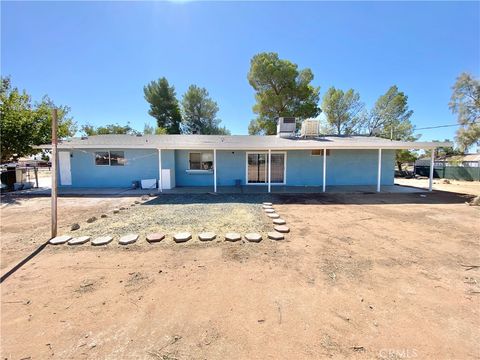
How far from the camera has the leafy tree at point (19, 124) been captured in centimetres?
1075

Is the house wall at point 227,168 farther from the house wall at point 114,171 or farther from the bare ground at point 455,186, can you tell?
the bare ground at point 455,186

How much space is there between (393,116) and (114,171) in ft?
80.1

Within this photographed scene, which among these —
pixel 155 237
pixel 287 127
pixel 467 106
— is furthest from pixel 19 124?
pixel 467 106

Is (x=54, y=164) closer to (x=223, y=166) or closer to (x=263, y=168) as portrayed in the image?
(x=223, y=166)

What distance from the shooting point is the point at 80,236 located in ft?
14.8

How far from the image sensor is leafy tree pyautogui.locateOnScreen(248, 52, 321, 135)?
18969 millimetres

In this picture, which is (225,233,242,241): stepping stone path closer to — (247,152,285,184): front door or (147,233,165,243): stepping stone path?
(147,233,165,243): stepping stone path

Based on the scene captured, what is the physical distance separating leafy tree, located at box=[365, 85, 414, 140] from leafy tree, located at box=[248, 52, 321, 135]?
6549 mm

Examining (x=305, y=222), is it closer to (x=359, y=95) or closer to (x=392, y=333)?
(x=392, y=333)

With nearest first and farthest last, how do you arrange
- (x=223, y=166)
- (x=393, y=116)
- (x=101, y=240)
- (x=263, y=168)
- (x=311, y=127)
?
(x=101, y=240) → (x=223, y=166) → (x=263, y=168) → (x=311, y=127) → (x=393, y=116)

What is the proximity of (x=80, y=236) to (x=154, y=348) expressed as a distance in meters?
3.73

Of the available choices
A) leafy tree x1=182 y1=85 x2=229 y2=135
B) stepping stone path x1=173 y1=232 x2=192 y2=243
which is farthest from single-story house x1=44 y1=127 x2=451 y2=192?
leafy tree x1=182 y1=85 x2=229 y2=135

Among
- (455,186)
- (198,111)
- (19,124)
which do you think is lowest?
(455,186)

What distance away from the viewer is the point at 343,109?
2272 cm
